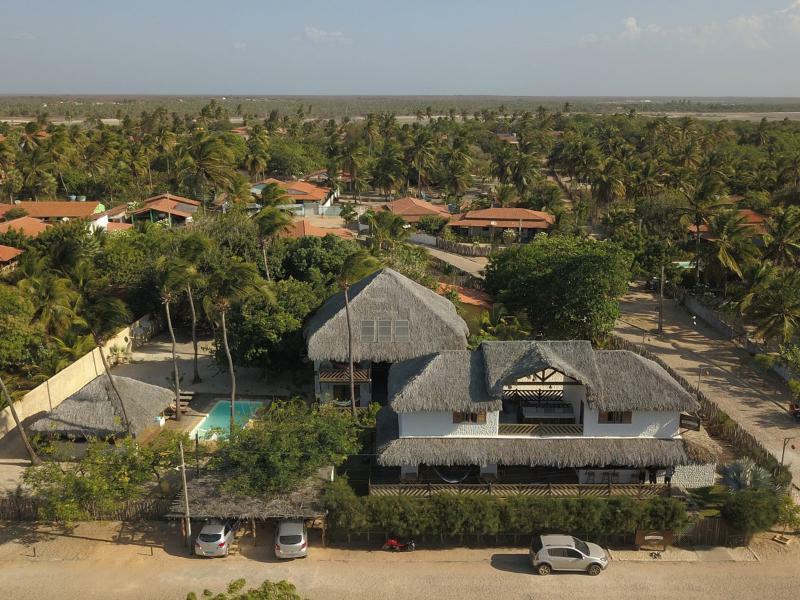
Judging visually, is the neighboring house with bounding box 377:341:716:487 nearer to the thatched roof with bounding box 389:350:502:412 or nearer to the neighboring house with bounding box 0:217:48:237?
the thatched roof with bounding box 389:350:502:412

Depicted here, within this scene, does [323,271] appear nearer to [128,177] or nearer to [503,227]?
[503,227]

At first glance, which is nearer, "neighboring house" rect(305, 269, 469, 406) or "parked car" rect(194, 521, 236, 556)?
"parked car" rect(194, 521, 236, 556)

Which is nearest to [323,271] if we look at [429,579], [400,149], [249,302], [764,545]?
[249,302]

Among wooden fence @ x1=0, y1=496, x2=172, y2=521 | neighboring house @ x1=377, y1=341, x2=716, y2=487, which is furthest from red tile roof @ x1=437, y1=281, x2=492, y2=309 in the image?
wooden fence @ x1=0, y1=496, x2=172, y2=521

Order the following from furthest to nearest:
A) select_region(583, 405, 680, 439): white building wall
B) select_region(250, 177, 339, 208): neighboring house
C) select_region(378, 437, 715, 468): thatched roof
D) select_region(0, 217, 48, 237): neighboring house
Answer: select_region(250, 177, 339, 208): neighboring house < select_region(0, 217, 48, 237): neighboring house < select_region(583, 405, 680, 439): white building wall < select_region(378, 437, 715, 468): thatched roof

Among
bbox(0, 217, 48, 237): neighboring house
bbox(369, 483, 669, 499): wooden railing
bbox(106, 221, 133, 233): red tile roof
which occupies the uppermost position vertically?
bbox(0, 217, 48, 237): neighboring house

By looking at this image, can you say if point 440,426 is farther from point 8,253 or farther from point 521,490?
point 8,253
